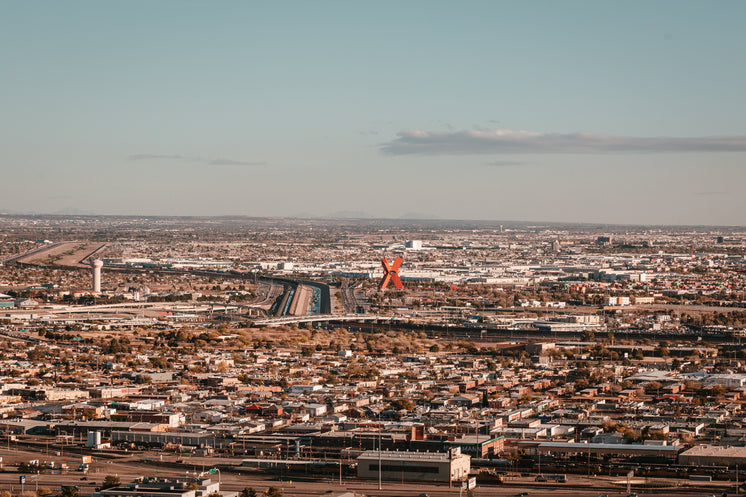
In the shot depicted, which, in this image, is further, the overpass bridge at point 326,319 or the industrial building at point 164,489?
the overpass bridge at point 326,319

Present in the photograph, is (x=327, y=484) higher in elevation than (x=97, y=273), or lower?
lower

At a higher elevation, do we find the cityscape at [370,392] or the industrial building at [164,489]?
the industrial building at [164,489]

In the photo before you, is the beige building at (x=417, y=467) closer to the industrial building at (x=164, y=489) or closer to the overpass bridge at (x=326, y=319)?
the industrial building at (x=164, y=489)

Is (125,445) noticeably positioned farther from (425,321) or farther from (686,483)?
(425,321)

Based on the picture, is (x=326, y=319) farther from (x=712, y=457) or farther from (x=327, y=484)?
(x=327, y=484)

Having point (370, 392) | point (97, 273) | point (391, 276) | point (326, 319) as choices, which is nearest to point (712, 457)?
point (370, 392)

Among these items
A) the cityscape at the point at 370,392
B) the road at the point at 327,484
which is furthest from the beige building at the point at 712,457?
the road at the point at 327,484

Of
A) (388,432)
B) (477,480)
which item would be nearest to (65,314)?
(388,432)

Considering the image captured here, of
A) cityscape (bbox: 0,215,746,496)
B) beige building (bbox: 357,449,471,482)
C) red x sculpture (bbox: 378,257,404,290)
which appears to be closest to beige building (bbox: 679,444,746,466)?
cityscape (bbox: 0,215,746,496)

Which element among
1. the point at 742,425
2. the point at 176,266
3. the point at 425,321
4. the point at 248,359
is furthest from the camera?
the point at 176,266

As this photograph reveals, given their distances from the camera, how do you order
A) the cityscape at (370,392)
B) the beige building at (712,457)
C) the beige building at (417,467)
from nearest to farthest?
the beige building at (417,467), the cityscape at (370,392), the beige building at (712,457)

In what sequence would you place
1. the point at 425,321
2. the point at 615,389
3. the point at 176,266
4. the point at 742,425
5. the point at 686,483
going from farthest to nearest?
the point at 176,266 < the point at 425,321 < the point at 615,389 < the point at 742,425 < the point at 686,483
